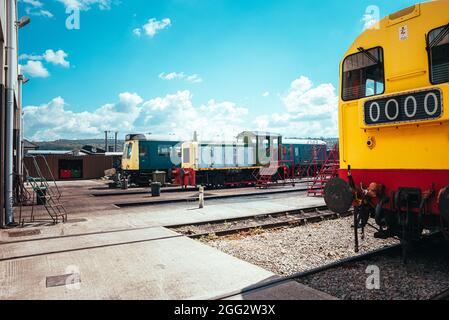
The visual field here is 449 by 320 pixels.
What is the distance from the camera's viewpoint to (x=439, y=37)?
4.48m

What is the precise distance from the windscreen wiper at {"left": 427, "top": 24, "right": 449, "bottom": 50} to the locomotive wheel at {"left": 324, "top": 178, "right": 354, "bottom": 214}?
2313mm

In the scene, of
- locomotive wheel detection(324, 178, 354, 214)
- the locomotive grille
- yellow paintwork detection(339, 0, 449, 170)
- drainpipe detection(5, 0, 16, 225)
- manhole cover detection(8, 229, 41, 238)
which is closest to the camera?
the locomotive grille

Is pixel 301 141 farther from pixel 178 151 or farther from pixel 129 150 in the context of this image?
pixel 129 150

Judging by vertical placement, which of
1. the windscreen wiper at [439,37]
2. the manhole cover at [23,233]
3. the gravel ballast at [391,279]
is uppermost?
the windscreen wiper at [439,37]

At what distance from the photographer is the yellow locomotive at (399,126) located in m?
4.41

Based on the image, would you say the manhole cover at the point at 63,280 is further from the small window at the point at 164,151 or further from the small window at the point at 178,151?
the small window at the point at 178,151

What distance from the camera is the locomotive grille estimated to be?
4.33m

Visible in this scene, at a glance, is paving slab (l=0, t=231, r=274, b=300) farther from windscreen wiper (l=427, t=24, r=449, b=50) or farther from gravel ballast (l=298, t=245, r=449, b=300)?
windscreen wiper (l=427, t=24, r=449, b=50)

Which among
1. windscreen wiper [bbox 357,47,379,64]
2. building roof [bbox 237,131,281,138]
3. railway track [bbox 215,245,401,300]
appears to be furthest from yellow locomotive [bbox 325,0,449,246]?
building roof [bbox 237,131,281,138]

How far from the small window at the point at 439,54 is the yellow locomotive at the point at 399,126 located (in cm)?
1

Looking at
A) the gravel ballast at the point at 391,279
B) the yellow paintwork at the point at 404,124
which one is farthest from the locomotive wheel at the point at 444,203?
the gravel ballast at the point at 391,279

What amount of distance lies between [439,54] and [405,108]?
85 centimetres
